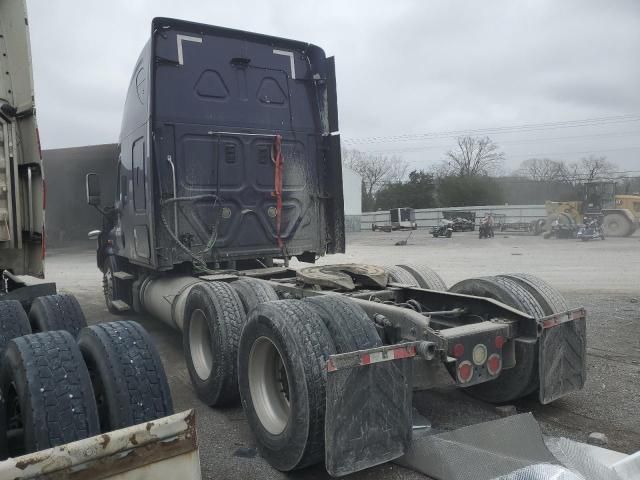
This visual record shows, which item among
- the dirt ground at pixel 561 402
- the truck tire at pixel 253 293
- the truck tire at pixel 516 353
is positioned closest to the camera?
the dirt ground at pixel 561 402

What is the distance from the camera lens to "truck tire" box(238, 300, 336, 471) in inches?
120

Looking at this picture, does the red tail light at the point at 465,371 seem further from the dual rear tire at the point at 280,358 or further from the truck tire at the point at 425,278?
the truck tire at the point at 425,278

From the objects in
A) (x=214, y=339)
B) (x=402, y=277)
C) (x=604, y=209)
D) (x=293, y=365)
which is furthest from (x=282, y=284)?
(x=604, y=209)

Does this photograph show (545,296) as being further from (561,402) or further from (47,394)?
(47,394)

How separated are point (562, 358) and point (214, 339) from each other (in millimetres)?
2571

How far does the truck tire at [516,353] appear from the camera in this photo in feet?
12.6

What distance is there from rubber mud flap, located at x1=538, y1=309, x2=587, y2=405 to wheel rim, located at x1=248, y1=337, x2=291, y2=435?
5.64 feet

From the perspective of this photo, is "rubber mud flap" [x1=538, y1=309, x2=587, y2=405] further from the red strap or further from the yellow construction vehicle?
the yellow construction vehicle

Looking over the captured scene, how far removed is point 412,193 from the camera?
181 feet

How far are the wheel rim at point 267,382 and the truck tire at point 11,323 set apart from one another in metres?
1.45

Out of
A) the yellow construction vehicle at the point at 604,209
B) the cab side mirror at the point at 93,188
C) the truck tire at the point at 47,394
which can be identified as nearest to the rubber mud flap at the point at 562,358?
the truck tire at the point at 47,394

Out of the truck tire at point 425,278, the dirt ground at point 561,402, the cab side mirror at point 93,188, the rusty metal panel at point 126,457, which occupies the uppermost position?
the cab side mirror at point 93,188

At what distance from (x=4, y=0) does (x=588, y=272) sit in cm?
1299

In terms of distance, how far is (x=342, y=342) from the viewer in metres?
3.19
